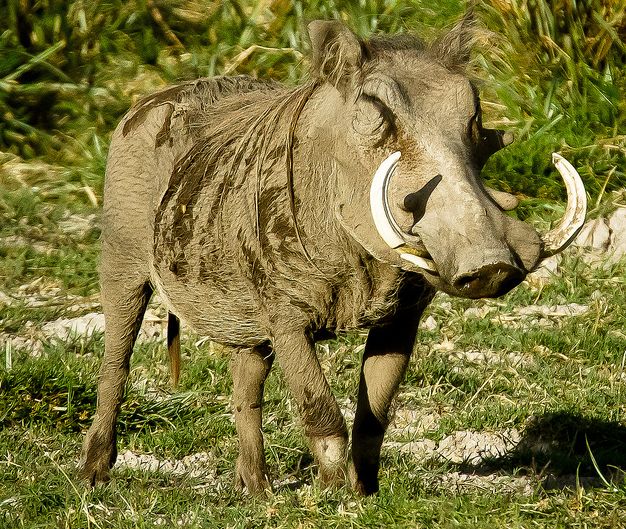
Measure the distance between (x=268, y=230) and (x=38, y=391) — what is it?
152 centimetres

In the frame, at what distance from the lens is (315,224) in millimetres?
3725


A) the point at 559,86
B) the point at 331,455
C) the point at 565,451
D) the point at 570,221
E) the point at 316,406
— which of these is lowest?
the point at 565,451

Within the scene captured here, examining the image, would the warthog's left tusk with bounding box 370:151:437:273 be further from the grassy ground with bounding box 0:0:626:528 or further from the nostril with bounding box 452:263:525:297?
the grassy ground with bounding box 0:0:626:528

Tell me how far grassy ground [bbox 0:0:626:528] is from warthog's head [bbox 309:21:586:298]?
2.27ft

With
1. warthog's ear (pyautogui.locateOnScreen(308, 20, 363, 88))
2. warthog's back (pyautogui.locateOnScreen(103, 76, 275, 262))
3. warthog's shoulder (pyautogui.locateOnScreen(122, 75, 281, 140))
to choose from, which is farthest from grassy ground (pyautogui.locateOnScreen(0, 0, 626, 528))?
warthog's ear (pyautogui.locateOnScreen(308, 20, 363, 88))

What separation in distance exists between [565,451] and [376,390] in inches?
42.0

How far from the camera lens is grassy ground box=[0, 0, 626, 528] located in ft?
12.3

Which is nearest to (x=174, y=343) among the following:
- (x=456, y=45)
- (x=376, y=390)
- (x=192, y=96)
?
(x=192, y=96)

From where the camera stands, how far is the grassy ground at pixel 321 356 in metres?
3.76

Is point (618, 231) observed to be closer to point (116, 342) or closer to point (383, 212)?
point (116, 342)

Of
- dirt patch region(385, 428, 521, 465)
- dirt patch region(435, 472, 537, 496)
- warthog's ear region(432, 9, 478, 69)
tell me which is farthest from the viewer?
dirt patch region(385, 428, 521, 465)

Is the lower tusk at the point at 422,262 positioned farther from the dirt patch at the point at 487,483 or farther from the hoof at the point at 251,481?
the hoof at the point at 251,481

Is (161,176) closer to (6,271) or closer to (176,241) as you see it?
(176,241)

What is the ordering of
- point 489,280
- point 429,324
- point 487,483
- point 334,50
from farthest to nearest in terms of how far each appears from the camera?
point 429,324, point 487,483, point 334,50, point 489,280
